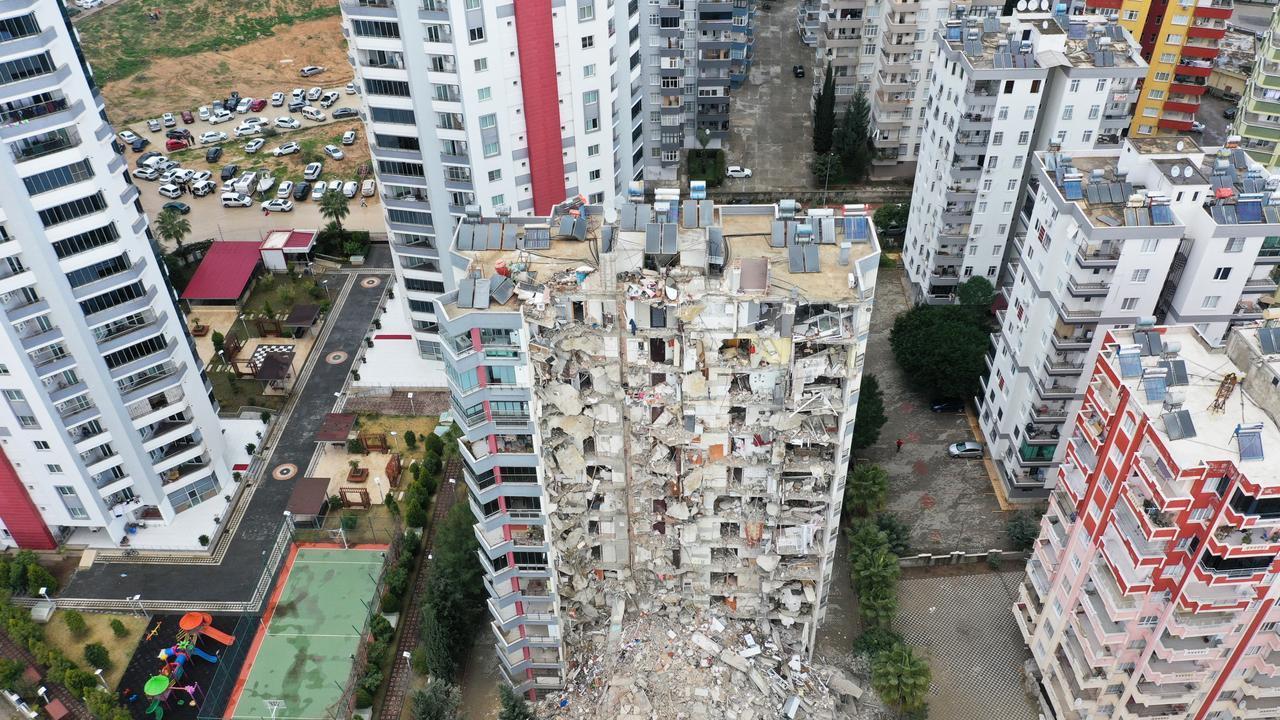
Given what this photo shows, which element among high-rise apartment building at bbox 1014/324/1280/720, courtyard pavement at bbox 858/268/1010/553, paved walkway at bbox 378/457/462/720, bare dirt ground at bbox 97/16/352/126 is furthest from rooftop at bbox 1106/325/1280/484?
bare dirt ground at bbox 97/16/352/126

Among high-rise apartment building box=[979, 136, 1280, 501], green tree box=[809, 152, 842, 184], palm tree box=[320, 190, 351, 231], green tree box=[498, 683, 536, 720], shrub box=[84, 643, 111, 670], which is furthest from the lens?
green tree box=[809, 152, 842, 184]

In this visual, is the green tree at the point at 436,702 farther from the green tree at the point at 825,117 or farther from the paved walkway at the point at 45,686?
the green tree at the point at 825,117

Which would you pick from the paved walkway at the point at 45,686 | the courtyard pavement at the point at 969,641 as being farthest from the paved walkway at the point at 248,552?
the courtyard pavement at the point at 969,641

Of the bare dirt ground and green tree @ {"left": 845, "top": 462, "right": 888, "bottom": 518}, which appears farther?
the bare dirt ground

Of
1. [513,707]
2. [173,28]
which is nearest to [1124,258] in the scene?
[513,707]

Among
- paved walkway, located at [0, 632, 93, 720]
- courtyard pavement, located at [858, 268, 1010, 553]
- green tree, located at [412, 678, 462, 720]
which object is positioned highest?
green tree, located at [412, 678, 462, 720]

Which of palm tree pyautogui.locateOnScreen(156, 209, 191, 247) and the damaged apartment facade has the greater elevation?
the damaged apartment facade

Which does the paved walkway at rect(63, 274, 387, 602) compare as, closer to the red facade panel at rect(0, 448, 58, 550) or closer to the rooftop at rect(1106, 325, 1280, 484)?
the red facade panel at rect(0, 448, 58, 550)
